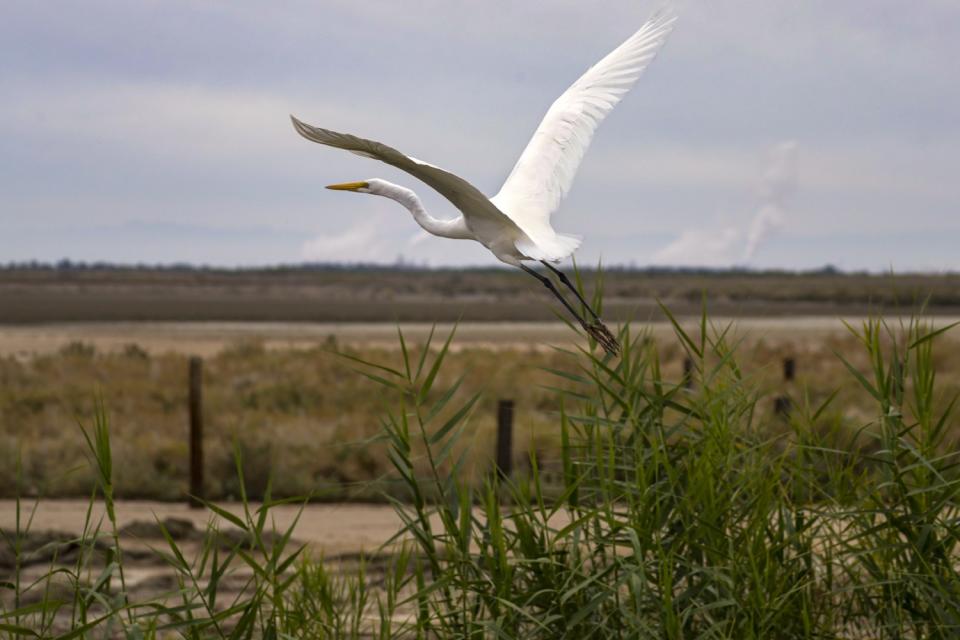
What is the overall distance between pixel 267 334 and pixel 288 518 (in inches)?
1331

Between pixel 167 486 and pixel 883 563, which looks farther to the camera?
pixel 167 486

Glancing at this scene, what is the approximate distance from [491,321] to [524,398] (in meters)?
39.2

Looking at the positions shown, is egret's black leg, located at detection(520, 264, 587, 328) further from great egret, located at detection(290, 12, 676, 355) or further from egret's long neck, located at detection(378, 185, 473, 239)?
egret's long neck, located at detection(378, 185, 473, 239)

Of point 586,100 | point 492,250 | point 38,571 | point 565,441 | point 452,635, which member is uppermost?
point 586,100

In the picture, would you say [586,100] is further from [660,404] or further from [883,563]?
[883,563]

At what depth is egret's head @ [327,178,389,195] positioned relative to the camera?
3623mm

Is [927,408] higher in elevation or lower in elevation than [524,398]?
higher

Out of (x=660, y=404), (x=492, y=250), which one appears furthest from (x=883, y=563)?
(x=492, y=250)

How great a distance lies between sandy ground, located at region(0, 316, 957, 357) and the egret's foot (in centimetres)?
3147

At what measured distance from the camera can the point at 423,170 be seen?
3.60m

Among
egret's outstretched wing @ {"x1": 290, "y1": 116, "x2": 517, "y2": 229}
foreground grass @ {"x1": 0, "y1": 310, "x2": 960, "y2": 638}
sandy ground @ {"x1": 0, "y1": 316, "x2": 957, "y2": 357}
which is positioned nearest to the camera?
egret's outstretched wing @ {"x1": 290, "y1": 116, "x2": 517, "y2": 229}

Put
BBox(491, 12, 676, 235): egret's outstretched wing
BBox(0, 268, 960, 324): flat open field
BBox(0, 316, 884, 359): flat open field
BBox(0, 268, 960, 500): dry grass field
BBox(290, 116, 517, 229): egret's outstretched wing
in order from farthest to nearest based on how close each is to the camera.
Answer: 1. BBox(0, 268, 960, 324): flat open field
2. BBox(0, 316, 884, 359): flat open field
3. BBox(0, 268, 960, 500): dry grass field
4. BBox(491, 12, 676, 235): egret's outstretched wing
5. BBox(290, 116, 517, 229): egret's outstretched wing

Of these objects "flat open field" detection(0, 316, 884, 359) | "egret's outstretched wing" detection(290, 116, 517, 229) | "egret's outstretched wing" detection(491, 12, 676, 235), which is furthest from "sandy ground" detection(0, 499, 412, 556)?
"flat open field" detection(0, 316, 884, 359)

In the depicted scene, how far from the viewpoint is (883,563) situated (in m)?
4.55
